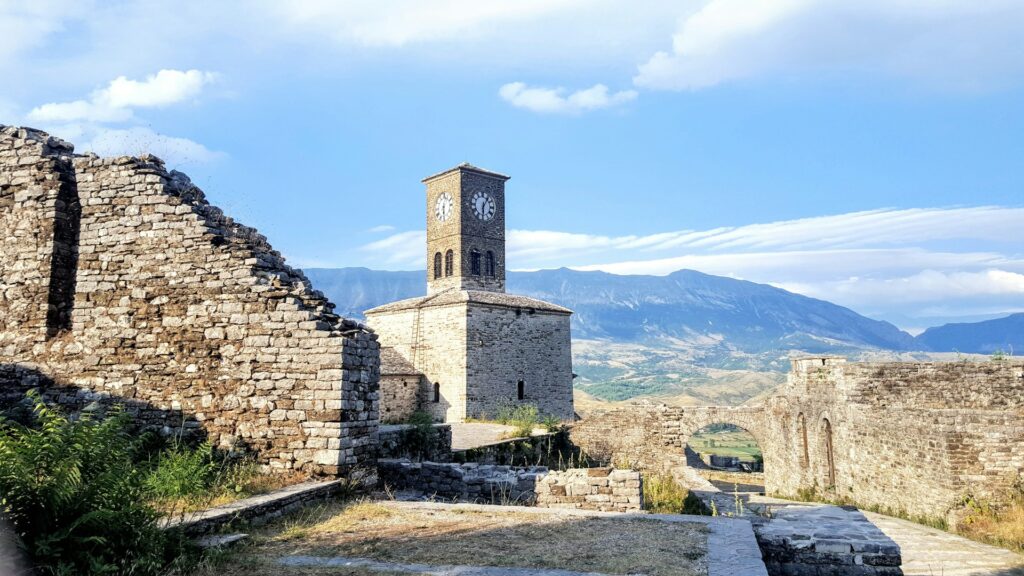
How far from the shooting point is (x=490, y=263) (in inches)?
1700

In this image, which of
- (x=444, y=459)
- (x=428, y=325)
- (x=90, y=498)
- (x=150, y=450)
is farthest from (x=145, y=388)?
(x=428, y=325)

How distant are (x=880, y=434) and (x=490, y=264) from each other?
95.0 ft

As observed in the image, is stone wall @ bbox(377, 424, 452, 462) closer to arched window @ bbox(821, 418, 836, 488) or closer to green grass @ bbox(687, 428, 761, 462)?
arched window @ bbox(821, 418, 836, 488)

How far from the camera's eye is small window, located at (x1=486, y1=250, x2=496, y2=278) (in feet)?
141

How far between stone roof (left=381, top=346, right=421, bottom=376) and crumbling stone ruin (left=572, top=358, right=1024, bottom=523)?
10.6m

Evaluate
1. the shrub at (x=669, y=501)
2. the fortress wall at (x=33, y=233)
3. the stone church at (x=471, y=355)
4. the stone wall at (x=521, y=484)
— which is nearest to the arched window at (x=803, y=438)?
the shrub at (x=669, y=501)

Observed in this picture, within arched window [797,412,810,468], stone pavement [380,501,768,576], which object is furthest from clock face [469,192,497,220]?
stone pavement [380,501,768,576]

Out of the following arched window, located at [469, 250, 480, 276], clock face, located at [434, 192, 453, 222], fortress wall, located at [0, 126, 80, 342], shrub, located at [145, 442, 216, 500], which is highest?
clock face, located at [434, 192, 453, 222]

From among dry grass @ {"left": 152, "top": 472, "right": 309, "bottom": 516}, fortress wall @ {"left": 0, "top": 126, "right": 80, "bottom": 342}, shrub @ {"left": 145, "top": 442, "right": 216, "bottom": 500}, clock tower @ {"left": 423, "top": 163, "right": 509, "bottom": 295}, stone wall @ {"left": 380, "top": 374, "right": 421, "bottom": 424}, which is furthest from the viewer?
clock tower @ {"left": 423, "top": 163, "right": 509, "bottom": 295}

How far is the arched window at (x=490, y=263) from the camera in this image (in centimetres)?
4300

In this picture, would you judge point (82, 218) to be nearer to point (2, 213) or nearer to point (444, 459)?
point (2, 213)

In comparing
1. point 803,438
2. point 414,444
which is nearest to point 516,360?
point 803,438

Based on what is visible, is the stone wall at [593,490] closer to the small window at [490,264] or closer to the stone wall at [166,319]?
the stone wall at [166,319]

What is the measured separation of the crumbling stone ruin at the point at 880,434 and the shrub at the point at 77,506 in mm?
14407
